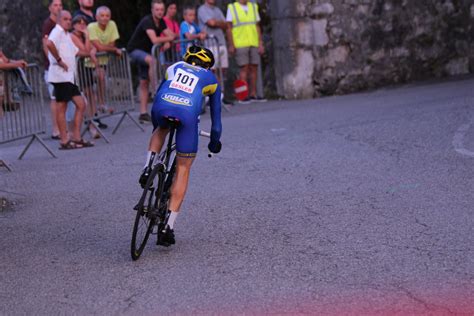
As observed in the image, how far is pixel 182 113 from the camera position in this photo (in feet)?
23.1

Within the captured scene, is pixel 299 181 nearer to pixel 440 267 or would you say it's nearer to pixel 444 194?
pixel 444 194

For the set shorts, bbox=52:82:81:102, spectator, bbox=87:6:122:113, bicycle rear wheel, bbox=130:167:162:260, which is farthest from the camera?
spectator, bbox=87:6:122:113

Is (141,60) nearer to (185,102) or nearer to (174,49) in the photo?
(174,49)

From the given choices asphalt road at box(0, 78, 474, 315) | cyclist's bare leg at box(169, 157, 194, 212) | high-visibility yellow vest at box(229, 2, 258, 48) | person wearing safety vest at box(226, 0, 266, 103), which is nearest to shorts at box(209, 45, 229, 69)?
person wearing safety vest at box(226, 0, 266, 103)

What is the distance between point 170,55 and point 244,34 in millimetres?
1702

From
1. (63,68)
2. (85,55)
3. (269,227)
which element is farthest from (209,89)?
(85,55)

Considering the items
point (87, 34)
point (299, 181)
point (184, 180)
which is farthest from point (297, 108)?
point (184, 180)

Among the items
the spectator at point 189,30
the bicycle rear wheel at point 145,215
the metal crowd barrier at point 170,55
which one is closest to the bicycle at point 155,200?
the bicycle rear wheel at point 145,215

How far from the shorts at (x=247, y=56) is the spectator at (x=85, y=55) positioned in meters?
3.72

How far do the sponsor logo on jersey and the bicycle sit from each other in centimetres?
12

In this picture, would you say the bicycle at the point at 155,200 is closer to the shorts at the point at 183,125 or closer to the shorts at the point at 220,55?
the shorts at the point at 183,125

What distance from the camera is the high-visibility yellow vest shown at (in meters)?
16.8

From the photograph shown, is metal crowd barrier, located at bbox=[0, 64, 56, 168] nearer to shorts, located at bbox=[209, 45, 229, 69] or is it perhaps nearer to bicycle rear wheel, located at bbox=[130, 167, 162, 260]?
shorts, located at bbox=[209, 45, 229, 69]

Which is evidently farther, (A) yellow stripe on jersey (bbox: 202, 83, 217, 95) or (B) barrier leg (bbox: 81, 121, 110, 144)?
(B) barrier leg (bbox: 81, 121, 110, 144)
